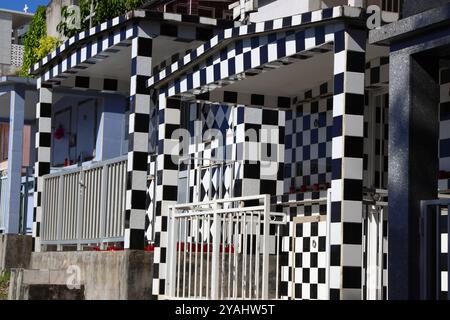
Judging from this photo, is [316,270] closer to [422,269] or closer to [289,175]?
[289,175]

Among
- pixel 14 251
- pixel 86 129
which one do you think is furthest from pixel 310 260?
pixel 86 129

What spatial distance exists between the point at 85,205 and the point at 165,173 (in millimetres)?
2277

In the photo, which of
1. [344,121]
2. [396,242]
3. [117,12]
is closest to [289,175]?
[344,121]

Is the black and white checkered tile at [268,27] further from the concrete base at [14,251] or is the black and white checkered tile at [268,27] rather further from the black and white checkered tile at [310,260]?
the concrete base at [14,251]

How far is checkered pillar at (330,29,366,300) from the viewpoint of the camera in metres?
9.37

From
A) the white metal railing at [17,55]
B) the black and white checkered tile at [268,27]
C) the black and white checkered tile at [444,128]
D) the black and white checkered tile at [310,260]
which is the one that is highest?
the white metal railing at [17,55]

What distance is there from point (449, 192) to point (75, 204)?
6.28 m

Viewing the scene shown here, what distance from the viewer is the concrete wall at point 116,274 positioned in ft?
42.5

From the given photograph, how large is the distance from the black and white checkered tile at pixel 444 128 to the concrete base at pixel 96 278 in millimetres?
3976

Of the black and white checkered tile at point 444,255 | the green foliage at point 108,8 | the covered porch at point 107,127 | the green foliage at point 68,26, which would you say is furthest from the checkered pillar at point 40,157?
the green foliage at point 68,26

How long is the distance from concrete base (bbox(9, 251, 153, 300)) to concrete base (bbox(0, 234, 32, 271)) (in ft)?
12.8

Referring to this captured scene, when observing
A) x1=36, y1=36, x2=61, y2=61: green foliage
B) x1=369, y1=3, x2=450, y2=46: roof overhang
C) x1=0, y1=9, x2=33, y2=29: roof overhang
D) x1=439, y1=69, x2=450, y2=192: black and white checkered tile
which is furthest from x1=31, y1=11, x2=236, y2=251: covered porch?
x1=0, y1=9, x2=33, y2=29: roof overhang

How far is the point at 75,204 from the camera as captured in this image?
15.3 m

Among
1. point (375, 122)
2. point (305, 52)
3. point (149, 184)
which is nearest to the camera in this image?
point (305, 52)
